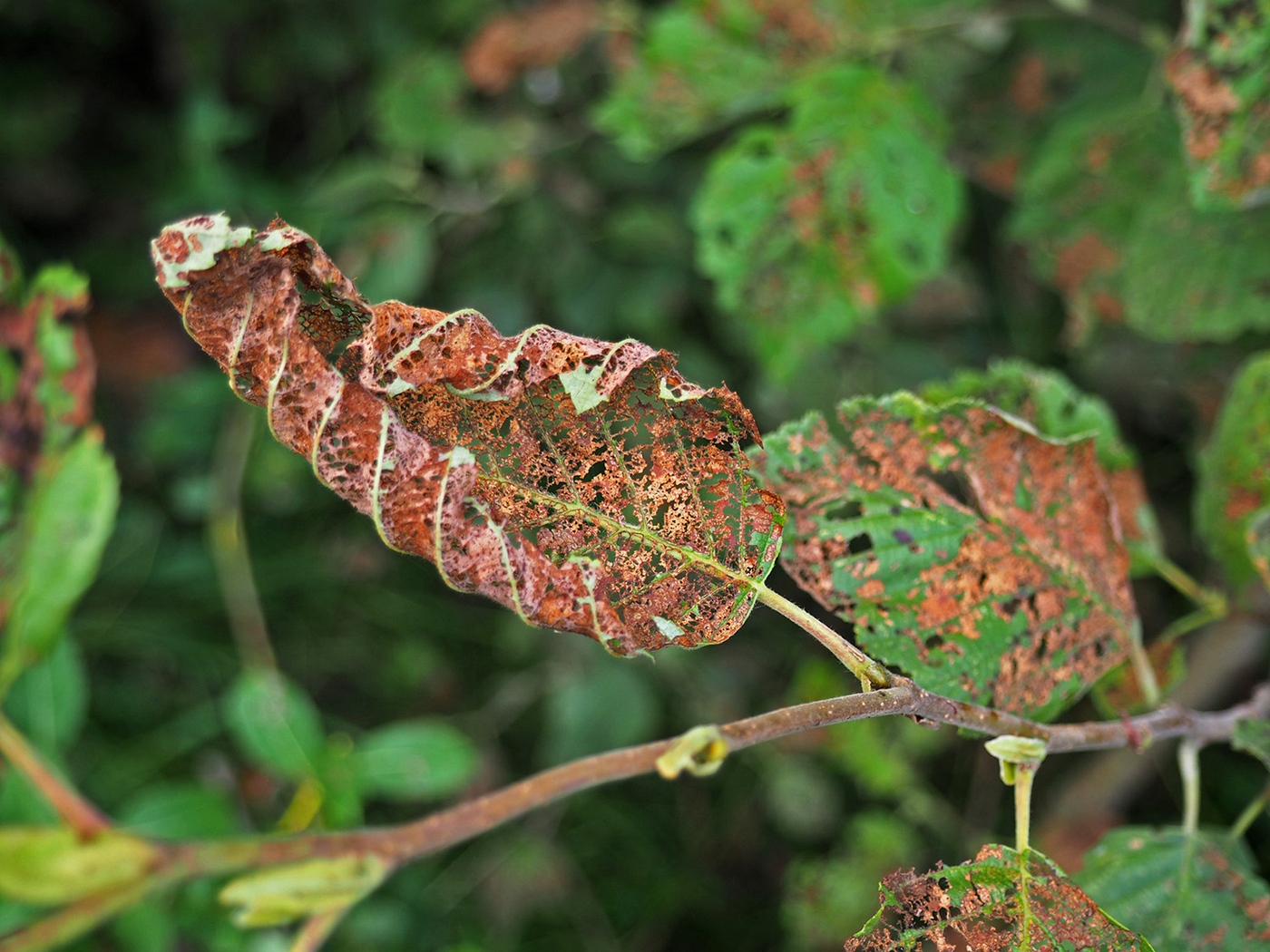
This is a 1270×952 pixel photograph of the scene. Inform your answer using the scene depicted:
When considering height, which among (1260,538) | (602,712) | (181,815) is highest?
(1260,538)

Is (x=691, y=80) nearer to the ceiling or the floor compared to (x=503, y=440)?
nearer to the ceiling

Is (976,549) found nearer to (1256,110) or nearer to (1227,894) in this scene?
(1227,894)

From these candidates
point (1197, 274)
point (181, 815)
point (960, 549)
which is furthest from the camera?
point (181, 815)

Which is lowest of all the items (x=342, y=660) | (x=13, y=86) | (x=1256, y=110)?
(x=342, y=660)

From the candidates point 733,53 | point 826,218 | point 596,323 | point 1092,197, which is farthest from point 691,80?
point 1092,197

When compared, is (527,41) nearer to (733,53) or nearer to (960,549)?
(733,53)

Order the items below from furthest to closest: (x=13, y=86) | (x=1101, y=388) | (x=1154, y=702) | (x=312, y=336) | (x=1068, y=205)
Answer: (x=13, y=86) → (x=1101, y=388) → (x=1068, y=205) → (x=1154, y=702) → (x=312, y=336)

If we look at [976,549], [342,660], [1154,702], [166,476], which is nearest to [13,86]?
[166,476]
